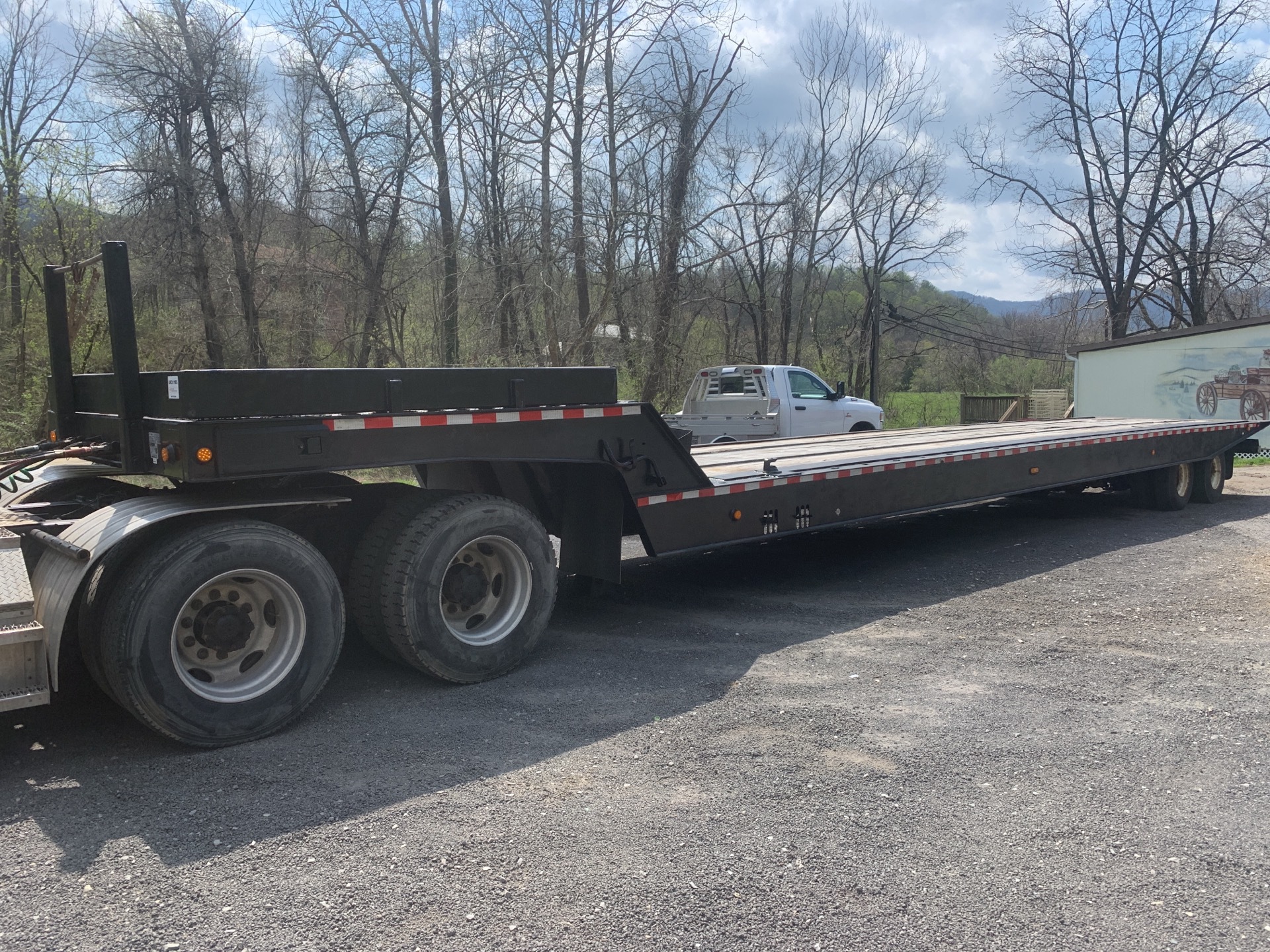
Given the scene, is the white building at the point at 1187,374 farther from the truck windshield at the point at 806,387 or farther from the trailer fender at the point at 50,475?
the trailer fender at the point at 50,475

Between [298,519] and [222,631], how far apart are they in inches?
39.8

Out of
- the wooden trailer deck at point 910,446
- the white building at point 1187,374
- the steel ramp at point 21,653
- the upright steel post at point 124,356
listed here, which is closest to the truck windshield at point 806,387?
the wooden trailer deck at point 910,446

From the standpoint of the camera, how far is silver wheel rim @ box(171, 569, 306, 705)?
4555 millimetres

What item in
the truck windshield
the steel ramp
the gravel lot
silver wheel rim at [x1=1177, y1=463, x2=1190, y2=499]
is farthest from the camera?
the truck windshield

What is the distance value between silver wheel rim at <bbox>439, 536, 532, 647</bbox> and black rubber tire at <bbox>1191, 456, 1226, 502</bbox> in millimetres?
10861

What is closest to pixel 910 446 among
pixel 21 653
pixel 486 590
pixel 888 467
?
pixel 888 467

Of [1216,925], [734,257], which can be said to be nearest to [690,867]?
[1216,925]

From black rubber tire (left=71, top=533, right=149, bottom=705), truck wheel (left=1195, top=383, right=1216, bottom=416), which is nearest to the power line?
truck wheel (left=1195, top=383, right=1216, bottom=416)

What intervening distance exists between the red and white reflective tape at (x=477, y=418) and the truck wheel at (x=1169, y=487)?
Result: 29.2ft

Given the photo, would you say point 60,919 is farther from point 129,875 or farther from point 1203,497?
point 1203,497

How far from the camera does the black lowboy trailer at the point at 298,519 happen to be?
4359 mm

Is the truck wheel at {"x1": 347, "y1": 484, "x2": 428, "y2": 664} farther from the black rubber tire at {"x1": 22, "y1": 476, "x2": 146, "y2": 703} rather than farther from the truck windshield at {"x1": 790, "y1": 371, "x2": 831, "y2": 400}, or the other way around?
the truck windshield at {"x1": 790, "y1": 371, "x2": 831, "y2": 400}

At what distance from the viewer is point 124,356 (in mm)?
4723

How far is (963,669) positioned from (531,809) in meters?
2.99
